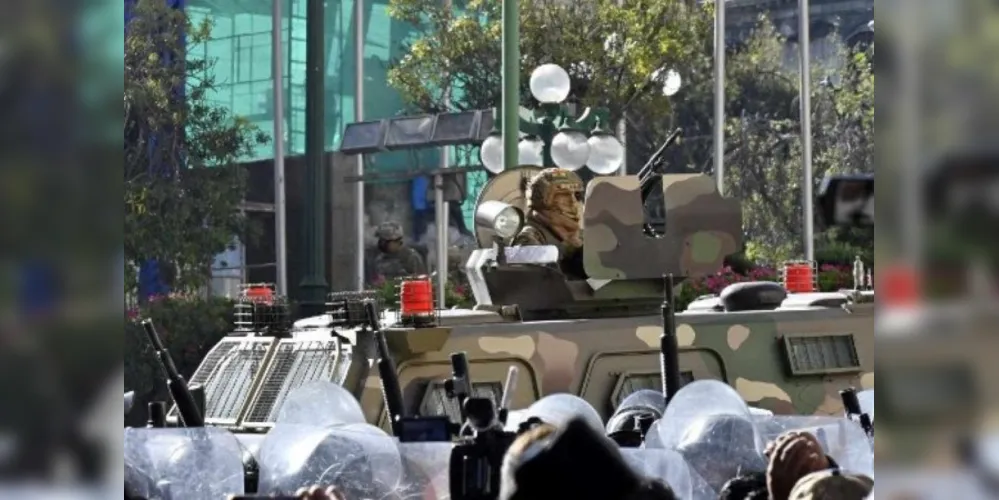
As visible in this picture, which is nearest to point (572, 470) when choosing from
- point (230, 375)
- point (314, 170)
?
point (230, 375)

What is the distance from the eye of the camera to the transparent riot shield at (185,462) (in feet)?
14.7

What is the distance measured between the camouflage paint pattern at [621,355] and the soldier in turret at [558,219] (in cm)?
78

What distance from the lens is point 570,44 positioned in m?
20.8

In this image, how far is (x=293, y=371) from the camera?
699 centimetres

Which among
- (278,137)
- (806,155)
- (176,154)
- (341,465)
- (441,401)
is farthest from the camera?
(806,155)

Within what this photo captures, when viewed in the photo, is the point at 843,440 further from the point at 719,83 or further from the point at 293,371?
the point at 719,83

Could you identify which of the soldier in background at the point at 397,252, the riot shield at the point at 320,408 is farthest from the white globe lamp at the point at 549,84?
the riot shield at the point at 320,408

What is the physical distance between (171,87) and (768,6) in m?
14.3

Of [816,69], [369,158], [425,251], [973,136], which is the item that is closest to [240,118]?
[369,158]

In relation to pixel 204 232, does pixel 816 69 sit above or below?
above

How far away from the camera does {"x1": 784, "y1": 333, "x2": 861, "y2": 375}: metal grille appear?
766 centimetres

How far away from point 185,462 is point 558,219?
13.1 ft

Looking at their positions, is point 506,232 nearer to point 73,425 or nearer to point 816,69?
point 73,425

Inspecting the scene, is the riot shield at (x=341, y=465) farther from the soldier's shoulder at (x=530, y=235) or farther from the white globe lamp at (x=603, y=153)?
the white globe lamp at (x=603, y=153)
